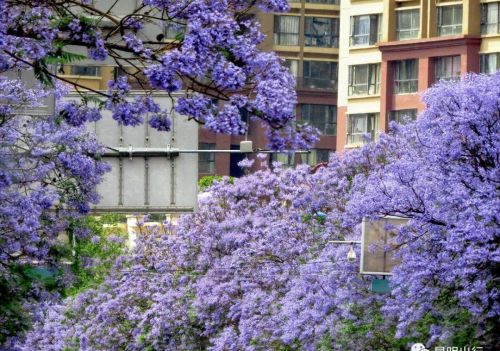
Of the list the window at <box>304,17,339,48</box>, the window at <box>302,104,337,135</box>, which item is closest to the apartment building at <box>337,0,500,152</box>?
the window at <box>302,104,337,135</box>

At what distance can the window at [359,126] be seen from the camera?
88.2 metres

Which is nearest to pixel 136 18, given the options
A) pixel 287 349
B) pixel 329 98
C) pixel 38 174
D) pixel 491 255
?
pixel 38 174

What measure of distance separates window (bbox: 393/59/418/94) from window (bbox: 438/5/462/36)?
1981 mm

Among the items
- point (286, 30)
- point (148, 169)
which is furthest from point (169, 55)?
point (286, 30)

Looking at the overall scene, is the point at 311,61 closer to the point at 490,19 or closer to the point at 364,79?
the point at 364,79

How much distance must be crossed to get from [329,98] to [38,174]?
75.0m

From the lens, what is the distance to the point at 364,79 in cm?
8894

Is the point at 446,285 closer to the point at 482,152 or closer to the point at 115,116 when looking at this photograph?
the point at 482,152

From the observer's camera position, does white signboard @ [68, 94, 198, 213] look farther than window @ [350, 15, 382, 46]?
No

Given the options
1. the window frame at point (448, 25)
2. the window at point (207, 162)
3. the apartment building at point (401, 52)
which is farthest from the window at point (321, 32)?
the window frame at point (448, 25)

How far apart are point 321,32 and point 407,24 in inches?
777

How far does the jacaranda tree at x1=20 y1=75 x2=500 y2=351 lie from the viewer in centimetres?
3347

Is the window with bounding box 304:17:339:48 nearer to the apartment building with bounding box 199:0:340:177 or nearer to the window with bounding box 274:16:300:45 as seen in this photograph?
the apartment building with bounding box 199:0:340:177

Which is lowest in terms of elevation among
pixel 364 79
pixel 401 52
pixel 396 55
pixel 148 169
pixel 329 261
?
pixel 329 261
